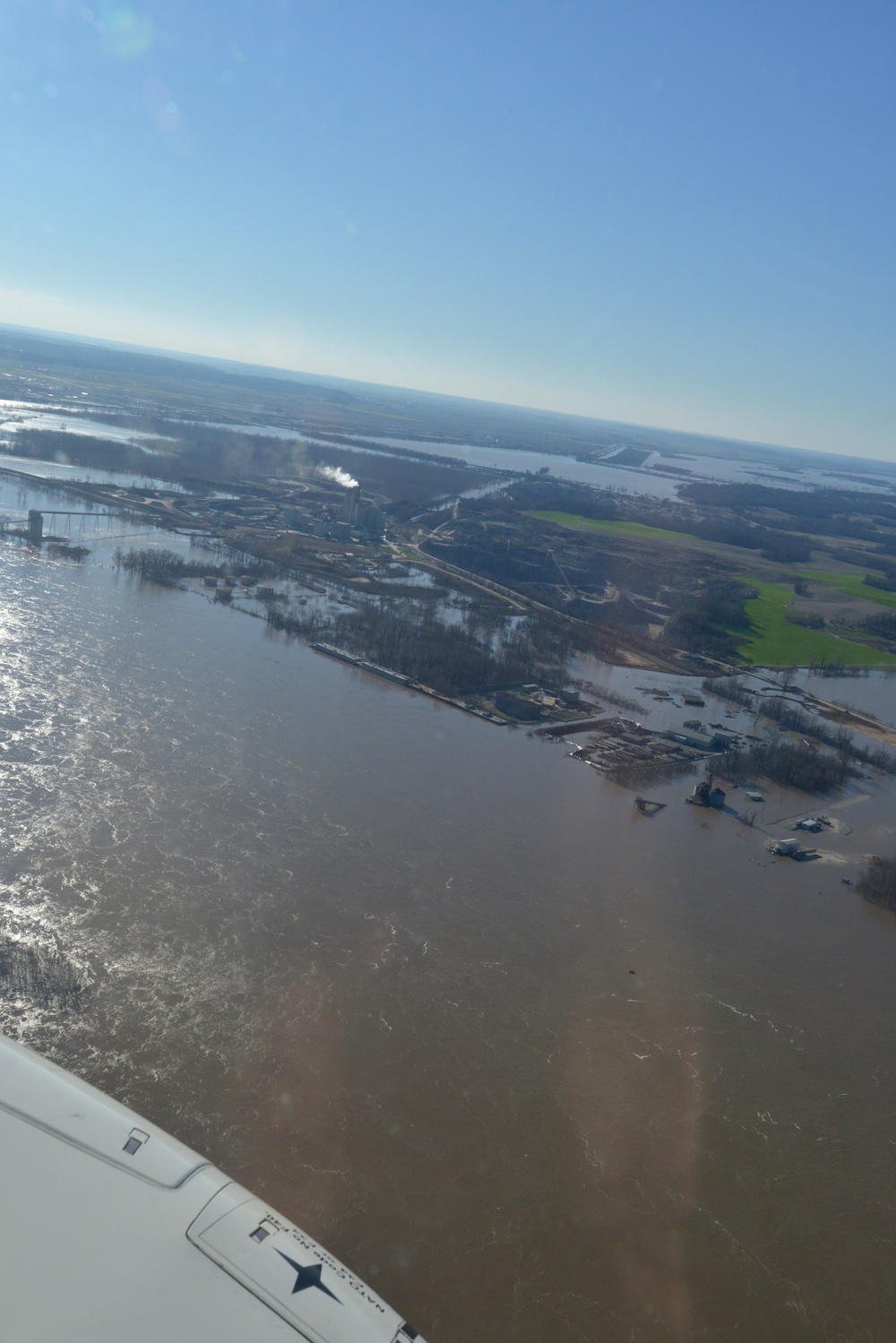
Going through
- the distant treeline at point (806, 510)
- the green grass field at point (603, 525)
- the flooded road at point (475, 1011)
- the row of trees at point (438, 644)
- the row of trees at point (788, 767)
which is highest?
the distant treeline at point (806, 510)

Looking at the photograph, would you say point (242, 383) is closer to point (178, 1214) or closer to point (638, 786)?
point (638, 786)

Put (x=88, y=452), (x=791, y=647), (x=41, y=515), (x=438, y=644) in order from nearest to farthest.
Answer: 1. (x=438, y=644)
2. (x=41, y=515)
3. (x=791, y=647)
4. (x=88, y=452)

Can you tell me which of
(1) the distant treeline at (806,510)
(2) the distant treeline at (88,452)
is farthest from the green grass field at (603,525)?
(2) the distant treeline at (88,452)

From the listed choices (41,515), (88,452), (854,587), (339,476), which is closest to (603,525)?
(854,587)

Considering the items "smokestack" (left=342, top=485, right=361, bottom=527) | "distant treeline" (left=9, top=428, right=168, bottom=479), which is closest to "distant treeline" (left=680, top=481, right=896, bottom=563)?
"smokestack" (left=342, top=485, right=361, bottom=527)

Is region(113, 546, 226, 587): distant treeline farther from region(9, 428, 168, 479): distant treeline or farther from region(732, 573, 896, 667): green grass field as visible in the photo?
region(9, 428, 168, 479): distant treeline

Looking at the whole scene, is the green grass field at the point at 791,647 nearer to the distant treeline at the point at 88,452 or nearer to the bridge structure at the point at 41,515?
the bridge structure at the point at 41,515

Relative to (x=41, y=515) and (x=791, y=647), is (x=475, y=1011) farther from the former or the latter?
(x=791, y=647)
